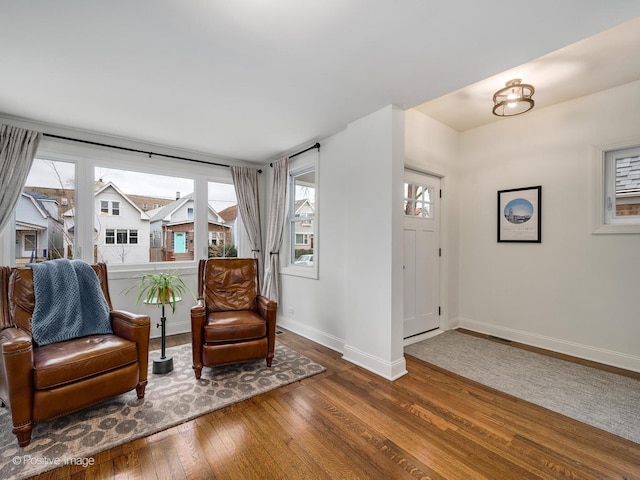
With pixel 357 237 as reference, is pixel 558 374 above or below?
below

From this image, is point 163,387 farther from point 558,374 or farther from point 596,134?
point 596,134

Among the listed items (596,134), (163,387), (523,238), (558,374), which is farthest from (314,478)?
(596,134)

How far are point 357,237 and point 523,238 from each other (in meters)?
2.14

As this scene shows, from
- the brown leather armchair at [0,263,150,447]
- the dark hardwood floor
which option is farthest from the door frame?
the brown leather armchair at [0,263,150,447]

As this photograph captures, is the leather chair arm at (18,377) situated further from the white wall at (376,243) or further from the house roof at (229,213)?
the house roof at (229,213)

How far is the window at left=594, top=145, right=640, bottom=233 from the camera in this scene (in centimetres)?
285

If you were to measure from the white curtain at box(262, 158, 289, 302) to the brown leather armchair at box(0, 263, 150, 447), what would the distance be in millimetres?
2031

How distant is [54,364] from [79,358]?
0.13m

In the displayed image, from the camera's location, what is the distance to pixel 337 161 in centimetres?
342

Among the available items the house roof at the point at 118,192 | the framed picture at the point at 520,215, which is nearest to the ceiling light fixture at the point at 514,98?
the framed picture at the point at 520,215

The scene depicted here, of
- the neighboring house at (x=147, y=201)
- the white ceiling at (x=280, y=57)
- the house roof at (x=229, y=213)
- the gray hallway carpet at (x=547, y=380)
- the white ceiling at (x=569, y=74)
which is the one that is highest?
the white ceiling at (x=569, y=74)

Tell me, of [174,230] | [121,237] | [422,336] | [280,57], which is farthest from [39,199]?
[422,336]

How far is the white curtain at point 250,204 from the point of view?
4434 millimetres

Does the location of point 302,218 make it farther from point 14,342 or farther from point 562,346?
point 562,346
